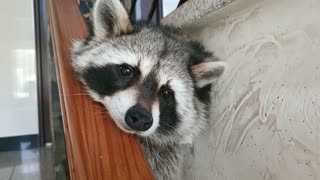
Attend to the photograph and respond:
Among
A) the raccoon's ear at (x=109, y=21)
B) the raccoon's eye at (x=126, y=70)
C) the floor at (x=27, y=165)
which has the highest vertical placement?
the raccoon's ear at (x=109, y=21)

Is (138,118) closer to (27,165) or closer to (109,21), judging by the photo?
(109,21)

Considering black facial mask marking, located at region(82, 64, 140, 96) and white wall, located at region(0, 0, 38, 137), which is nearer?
black facial mask marking, located at region(82, 64, 140, 96)

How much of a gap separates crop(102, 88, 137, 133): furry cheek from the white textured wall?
34 centimetres

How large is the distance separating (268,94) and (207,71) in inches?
12.5

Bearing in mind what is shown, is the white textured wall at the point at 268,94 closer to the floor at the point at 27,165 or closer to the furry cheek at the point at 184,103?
the furry cheek at the point at 184,103

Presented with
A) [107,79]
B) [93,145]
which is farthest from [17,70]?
[93,145]

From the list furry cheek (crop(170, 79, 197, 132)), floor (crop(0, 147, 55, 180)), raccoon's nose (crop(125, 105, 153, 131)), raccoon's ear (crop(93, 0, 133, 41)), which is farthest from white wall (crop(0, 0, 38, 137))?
raccoon's nose (crop(125, 105, 153, 131))

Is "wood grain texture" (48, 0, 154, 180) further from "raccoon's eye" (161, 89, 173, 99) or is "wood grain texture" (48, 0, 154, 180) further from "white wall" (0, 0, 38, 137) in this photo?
"white wall" (0, 0, 38, 137)

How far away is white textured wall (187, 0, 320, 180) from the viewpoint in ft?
2.38

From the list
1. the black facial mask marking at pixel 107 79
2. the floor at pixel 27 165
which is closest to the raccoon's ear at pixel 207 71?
the black facial mask marking at pixel 107 79

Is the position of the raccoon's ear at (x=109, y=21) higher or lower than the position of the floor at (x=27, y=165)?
higher

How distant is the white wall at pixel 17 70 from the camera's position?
3551mm

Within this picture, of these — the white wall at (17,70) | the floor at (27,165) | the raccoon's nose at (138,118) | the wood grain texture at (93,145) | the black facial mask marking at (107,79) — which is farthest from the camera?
the white wall at (17,70)

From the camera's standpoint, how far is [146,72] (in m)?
1.06
